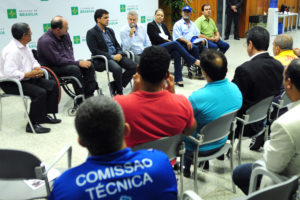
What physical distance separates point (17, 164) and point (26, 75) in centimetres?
218

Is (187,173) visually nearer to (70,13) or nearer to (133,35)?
(133,35)

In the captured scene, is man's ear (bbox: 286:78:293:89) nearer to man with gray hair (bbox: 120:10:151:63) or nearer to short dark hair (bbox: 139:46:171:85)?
short dark hair (bbox: 139:46:171:85)

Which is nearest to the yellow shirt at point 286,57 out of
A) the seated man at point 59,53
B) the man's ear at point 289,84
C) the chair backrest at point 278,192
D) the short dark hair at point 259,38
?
the short dark hair at point 259,38

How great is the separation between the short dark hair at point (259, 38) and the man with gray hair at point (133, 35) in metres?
2.47

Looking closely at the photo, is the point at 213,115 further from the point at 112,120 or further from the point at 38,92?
the point at 38,92

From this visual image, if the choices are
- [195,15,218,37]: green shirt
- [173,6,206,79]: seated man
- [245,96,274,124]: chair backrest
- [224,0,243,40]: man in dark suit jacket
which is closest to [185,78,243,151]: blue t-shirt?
[245,96,274,124]: chair backrest

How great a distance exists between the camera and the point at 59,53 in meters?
4.11

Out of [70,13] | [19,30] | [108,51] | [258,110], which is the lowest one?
[258,110]

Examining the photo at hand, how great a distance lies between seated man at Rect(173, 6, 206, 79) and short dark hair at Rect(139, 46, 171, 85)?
3803 millimetres

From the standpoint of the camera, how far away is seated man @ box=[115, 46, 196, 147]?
176 cm

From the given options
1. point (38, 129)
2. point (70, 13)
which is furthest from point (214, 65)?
point (70, 13)

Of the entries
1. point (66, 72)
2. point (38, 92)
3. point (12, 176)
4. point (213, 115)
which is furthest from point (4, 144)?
point (213, 115)

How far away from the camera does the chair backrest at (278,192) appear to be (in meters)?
1.19

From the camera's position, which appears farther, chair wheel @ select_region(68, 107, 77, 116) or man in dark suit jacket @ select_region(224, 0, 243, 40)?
man in dark suit jacket @ select_region(224, 0, 243, 40)
